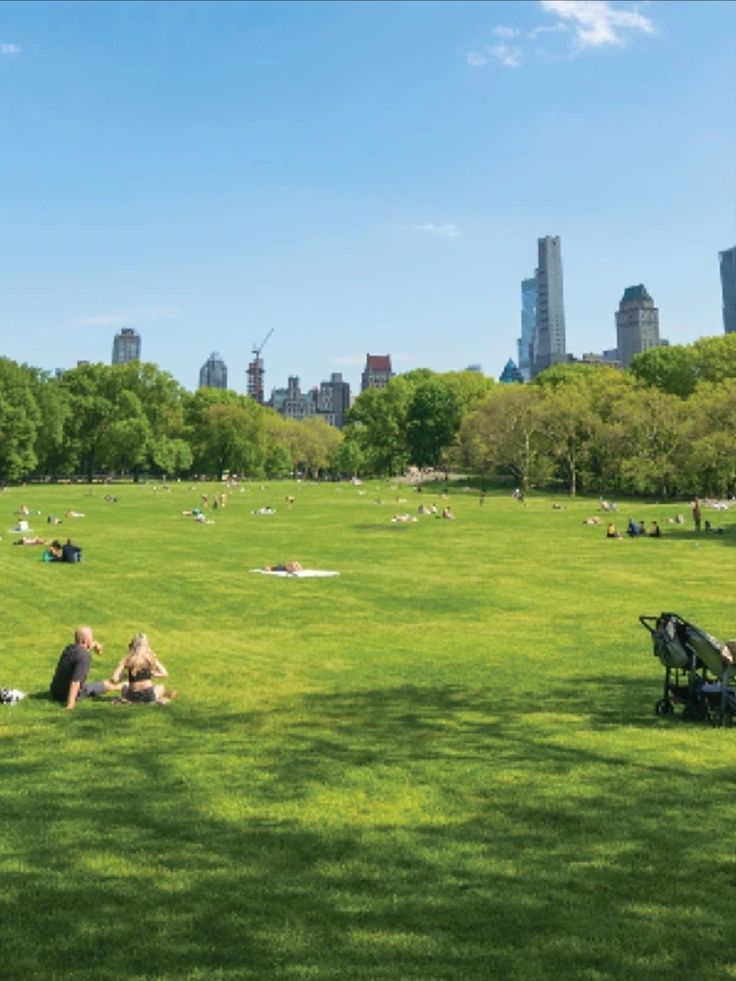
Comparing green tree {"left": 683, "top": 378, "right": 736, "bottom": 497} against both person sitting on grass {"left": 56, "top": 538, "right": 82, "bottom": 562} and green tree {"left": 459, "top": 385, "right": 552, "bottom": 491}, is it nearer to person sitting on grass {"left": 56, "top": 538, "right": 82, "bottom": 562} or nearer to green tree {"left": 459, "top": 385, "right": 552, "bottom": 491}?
green tree {"left": 459, "top": 385, "right": 552, "bottom": 491}

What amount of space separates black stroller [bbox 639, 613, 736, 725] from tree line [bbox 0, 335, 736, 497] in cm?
5646

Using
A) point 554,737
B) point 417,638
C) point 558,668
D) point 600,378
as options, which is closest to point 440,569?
point 417,638

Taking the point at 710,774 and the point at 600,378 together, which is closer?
the point at 710,774

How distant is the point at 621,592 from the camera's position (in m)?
24.7

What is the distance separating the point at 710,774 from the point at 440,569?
2064 cm

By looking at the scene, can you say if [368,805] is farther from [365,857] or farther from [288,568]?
[288,568]

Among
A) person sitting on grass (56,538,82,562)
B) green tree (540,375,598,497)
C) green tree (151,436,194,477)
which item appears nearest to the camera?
person sitting on grass (56,538,82,562)

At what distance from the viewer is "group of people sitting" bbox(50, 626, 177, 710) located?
13148mm

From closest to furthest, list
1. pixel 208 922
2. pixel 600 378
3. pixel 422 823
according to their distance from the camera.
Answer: pixel 208 922
pixel 422 823
pixel 600 378

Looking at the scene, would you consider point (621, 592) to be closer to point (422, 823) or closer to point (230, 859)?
point (422, 823)

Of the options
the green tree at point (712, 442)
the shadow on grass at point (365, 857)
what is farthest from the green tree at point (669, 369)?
the shadow on grass at point (365, 857)

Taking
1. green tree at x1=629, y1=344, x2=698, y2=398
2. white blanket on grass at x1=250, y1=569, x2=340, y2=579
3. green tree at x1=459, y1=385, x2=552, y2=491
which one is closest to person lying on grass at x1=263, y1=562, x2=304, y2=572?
white blanket on grass at x1=250, y1=569, x2=340, y2=579

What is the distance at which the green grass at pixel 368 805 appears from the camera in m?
6.16

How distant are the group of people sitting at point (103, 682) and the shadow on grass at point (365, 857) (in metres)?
1.58
